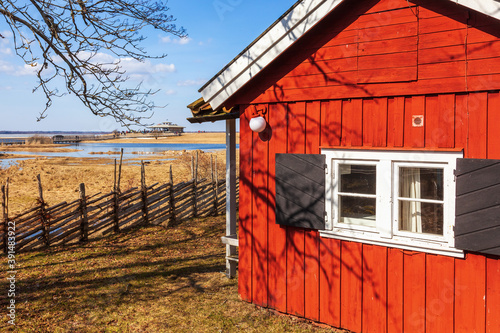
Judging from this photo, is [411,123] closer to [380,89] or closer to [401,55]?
[380,89]

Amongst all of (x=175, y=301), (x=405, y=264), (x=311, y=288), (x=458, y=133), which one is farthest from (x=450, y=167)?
(x=175, y=301)

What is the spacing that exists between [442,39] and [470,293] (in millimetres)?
2902

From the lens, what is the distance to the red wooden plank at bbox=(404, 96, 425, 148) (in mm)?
4516

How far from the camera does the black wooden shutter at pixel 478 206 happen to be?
4074mm

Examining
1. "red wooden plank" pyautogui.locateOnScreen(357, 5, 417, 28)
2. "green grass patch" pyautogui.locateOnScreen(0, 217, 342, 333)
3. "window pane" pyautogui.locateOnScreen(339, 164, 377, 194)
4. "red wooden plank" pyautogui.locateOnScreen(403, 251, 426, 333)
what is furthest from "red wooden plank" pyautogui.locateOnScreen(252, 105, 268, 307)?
"red wooden plank" pyautogui.locateOnScreen(403, 251, 426, 333)

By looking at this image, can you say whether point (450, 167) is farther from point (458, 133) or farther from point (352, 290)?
point (352, 290)

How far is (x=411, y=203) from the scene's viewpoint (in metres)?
4.63

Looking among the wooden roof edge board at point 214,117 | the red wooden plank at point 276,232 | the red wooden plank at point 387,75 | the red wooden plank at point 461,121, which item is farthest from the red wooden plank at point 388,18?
the wooden roof edge board at point 214,117

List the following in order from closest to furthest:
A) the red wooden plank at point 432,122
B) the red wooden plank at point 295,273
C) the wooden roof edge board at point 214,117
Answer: the red wooden plank at point 432,122
the red wooden plank at point 295,273
the wooden roof edge board at point 214,117

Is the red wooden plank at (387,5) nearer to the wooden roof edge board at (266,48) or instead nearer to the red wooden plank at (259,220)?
the wooden roof edge board at (266,48)

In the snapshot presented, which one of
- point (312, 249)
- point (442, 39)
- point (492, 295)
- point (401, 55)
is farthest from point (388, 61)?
point (492, 295)

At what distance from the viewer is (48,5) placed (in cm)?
614

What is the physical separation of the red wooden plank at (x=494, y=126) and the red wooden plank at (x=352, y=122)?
1.40 meters

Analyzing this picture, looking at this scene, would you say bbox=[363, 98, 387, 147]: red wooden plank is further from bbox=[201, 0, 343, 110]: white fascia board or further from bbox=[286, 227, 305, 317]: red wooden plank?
bbox=[286, 227, 305, 317]: red wooden plank
